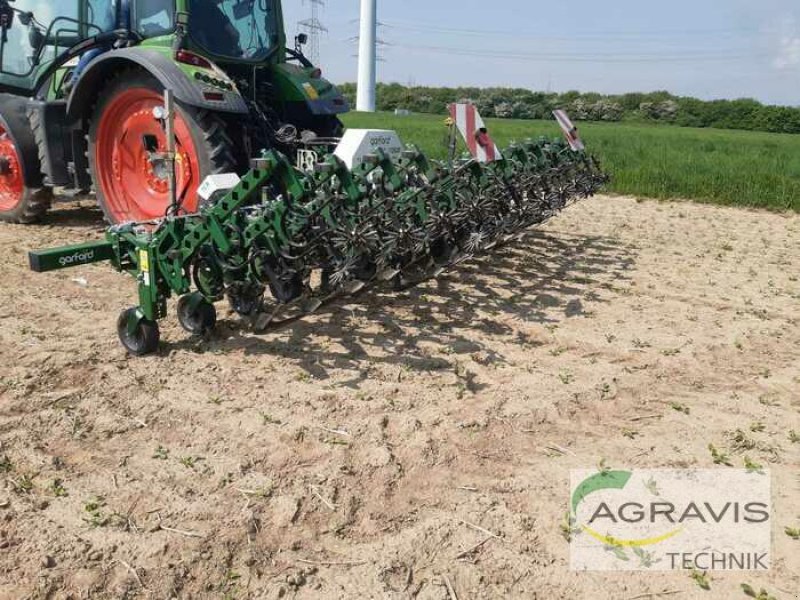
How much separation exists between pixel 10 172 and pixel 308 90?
284 centimetres

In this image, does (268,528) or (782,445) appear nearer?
(268,528)

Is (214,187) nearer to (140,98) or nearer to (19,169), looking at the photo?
(140,98)

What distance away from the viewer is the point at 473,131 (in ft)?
15.7

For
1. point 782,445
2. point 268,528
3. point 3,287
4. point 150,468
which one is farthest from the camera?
point 3,287

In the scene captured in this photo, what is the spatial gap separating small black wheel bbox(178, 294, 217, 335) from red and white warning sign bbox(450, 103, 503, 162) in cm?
203

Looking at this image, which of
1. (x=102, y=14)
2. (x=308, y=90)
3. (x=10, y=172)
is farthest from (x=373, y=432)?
(x=10, y=172)

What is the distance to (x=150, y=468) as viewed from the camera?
2709mm

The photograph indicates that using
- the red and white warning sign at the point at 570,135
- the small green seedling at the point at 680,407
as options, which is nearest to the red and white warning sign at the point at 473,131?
the red and white warning sign at the point at 570,135

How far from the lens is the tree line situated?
3966 cm

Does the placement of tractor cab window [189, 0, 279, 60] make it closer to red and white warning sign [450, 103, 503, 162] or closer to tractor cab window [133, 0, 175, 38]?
tractor cab window [133, 0, 175, 38]

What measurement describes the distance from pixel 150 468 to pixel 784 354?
362 centimetres

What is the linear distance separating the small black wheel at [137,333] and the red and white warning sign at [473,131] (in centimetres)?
233

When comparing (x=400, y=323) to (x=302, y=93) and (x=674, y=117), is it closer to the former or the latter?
(x=302, y=93)

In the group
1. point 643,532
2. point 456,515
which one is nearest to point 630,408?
point 643,532
